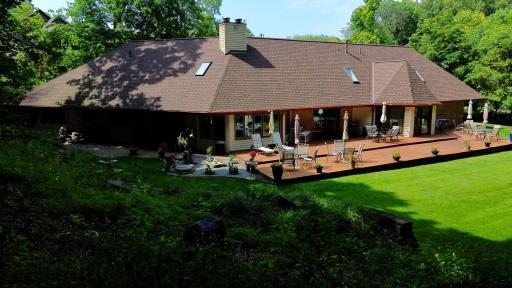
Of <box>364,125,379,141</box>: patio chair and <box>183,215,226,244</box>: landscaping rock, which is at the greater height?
<box>183,215,226,244</box>: landscaping rock

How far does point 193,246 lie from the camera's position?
656cm

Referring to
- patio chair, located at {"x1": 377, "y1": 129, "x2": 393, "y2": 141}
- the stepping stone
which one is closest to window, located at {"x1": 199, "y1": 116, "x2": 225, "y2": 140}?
patio chair, located at {"x1": 377, "y1": 129, "x2": 393, "y2": 141}

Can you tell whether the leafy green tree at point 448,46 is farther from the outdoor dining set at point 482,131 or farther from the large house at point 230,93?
the outdoor dining set at point 482,131

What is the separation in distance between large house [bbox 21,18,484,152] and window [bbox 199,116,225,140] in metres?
0.06

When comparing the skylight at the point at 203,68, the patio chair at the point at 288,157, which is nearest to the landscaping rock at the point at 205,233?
the patio chair at the point at 288,157

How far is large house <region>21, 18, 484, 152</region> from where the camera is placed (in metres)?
21.9

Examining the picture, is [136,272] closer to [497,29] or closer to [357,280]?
[357,280]

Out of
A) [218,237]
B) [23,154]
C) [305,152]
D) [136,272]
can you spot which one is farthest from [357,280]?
[305,152]

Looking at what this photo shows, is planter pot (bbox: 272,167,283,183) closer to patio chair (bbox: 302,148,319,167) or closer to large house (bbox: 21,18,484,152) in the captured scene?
patio chair (bbox: 302,148,319,167)

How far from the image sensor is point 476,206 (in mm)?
13547

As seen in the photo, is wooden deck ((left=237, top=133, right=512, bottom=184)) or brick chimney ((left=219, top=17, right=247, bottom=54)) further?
brick chimney ((left=219, top=17, right=247, bottom=54))

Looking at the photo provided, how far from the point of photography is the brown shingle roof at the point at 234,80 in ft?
72.6

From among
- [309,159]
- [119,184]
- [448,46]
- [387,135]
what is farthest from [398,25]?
[119,184]

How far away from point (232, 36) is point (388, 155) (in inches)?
456
